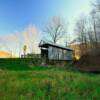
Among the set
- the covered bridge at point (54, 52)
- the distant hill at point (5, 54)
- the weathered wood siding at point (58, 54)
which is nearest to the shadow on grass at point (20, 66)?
the covered bridge at point (54, 52)

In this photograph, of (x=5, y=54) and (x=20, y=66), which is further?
(x=5, y=54)

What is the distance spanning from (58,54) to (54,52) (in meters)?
0.86

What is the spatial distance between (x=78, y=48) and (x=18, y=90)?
A: 4744 cm

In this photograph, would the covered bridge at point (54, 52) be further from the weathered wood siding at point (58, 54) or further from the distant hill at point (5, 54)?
the distant hill at point (5, 54)

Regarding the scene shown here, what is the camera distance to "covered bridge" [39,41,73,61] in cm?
3459

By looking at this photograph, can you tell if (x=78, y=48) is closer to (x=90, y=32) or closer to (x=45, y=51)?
(x=90, y=32)

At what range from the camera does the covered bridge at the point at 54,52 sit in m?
34.6

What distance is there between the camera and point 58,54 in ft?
117

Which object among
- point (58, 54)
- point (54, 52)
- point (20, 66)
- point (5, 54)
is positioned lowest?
point (20, 66)

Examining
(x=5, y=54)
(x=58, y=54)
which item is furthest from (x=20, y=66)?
(x=5, y=54)

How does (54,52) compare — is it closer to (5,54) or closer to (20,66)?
(20,66)

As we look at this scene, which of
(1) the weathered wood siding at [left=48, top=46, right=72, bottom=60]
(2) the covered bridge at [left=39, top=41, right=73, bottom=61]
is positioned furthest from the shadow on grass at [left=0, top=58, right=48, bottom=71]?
(1) the weathered wood siding at [left=48, top=46, right=72, bottom=60]

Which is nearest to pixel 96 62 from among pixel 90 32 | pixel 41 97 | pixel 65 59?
pixel 65 59

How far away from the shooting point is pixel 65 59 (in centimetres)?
3628
